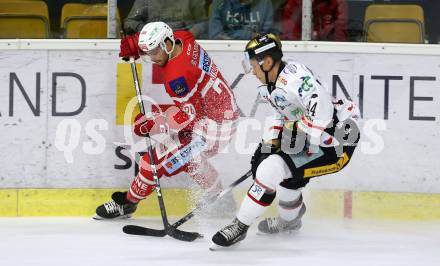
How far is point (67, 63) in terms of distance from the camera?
5.95 m

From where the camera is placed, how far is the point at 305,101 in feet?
16.2

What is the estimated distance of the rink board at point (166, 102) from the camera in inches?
233

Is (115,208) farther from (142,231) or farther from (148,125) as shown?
(148,125)

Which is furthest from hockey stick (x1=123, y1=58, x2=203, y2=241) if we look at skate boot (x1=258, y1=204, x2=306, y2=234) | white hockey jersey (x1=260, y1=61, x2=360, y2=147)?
white hockey jersey (x1=260, y1=61, x2=360, y2=147)

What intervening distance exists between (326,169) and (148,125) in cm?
100

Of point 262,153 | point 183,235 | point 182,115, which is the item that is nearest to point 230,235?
point 183,235

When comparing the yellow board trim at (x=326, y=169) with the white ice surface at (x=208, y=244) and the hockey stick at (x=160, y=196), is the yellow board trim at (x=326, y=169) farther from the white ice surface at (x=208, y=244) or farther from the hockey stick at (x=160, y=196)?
the hockey stick at (x=160, y=196)

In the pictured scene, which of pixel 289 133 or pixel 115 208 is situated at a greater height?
pixel 289 133

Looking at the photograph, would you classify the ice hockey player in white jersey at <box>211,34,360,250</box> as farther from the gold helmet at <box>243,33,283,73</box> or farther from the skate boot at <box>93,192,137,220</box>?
the skate boot at <box>93,192,137,220</box>

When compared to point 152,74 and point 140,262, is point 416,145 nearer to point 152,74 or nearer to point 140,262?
point 152,74

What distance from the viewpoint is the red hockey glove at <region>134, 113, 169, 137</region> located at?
550 centimetres

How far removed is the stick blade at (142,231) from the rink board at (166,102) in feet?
2.05

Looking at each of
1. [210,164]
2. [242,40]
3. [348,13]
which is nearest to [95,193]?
[210,164]

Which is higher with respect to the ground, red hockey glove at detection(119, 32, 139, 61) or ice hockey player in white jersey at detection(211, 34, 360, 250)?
red hockey glove at detection(119, 32, 139, 61)
